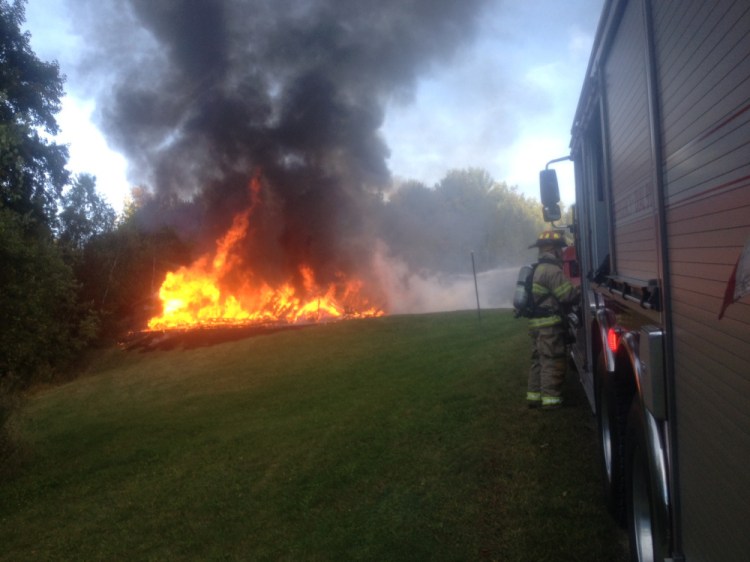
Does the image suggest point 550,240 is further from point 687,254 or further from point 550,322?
point 687,254

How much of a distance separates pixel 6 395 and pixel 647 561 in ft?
25.0

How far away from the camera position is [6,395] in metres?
7.36

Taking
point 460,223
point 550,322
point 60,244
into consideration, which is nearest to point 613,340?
point 550,322

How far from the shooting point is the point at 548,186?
19.2 feet

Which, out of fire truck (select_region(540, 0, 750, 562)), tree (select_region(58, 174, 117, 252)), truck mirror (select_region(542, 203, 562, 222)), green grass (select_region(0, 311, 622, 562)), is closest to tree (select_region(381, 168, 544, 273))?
tree (select_region(58, 174, 117, 252))

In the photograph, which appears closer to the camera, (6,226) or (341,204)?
(6,226)

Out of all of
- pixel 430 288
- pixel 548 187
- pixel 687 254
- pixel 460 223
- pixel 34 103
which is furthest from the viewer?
pixel 460 223

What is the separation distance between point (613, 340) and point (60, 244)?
18.2 meters

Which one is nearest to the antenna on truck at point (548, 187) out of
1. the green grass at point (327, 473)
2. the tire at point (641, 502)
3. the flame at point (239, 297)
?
the green grass at point (327, 473)

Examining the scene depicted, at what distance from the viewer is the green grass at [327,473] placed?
3922mm

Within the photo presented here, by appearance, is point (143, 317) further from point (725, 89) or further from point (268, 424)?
point (725, 89)

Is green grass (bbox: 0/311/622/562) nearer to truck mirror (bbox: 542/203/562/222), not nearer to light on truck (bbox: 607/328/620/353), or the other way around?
light on truck (bbox: 607/328/620/353)

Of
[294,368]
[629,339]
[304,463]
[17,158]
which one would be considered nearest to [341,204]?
[294,368]

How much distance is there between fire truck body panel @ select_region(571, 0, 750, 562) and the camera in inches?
55.9
